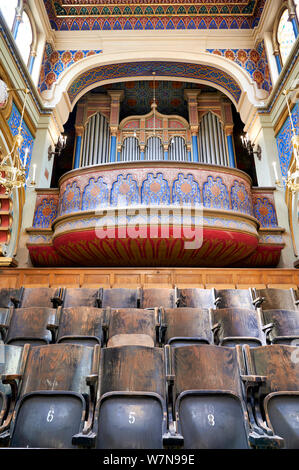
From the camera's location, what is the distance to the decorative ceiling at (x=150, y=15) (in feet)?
20.4

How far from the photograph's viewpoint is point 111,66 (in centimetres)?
630

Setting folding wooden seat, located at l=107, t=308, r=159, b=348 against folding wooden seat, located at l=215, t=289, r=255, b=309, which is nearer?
folding wooden seat, located at l=107, t=308, r=159, b=348

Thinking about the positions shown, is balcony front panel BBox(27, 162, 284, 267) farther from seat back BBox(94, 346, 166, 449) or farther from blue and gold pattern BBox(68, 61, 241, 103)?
blue and gold pattern BBox(68, 61, 241, 103)

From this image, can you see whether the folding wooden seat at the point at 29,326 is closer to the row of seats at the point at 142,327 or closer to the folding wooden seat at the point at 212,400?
the row of seats at the point at 142,327

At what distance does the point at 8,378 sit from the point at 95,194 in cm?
313

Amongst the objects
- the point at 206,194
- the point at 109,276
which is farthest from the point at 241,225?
the point at 109,276

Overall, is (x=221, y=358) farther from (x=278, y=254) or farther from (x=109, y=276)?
(x=278, y=254)

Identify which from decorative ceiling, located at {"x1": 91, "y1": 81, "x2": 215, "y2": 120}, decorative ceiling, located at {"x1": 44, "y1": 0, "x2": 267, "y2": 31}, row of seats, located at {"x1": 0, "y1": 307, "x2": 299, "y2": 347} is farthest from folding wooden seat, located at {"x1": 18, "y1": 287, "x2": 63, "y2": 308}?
decorative ceiling, located at {"x1": 91, "y1": 81, "x2": 215, "y2": 120}

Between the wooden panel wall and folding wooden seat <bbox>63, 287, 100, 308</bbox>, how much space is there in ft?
3.39

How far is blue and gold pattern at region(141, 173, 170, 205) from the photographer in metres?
4.09

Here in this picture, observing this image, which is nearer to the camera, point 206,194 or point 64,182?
point 206,194

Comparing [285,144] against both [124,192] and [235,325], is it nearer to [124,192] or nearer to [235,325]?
[124,192]

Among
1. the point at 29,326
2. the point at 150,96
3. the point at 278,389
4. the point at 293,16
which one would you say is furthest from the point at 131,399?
the point at 150,96
